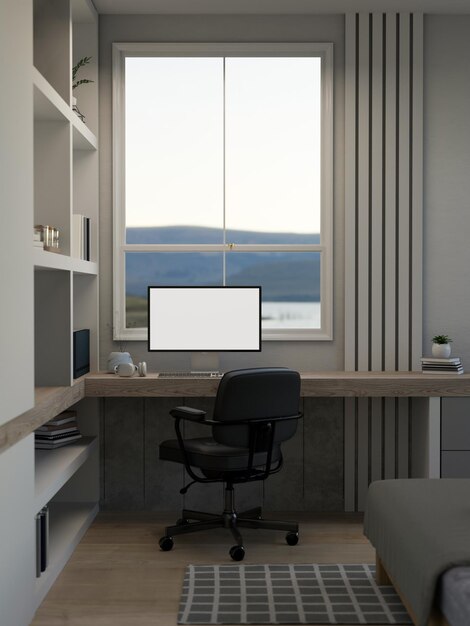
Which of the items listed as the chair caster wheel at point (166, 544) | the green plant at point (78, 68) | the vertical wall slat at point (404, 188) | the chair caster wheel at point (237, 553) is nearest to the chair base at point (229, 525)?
the chair caster wheel at point (166, 544)

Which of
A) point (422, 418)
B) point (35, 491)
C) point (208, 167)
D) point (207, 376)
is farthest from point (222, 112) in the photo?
point (35, 491)

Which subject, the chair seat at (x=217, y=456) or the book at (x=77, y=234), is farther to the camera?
the book at (x=77, y=234)

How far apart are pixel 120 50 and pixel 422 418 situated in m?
2.75

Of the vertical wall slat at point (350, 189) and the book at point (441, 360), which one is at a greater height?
the vertical wall slat at point (350, 189)

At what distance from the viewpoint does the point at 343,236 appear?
4.68 m

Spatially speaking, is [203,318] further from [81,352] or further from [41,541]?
[41,541]

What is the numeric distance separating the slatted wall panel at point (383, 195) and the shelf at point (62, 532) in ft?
5.23

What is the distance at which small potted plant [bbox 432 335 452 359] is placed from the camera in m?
4.44

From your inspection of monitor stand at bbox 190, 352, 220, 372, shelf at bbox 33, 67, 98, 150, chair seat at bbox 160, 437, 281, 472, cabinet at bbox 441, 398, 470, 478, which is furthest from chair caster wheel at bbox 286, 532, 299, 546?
shelf at bbox 33, 67, 98, 150

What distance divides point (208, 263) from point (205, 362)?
0.63 meters

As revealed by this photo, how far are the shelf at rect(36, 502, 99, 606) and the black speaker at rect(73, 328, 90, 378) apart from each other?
775mm

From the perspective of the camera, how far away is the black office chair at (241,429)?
145 inches

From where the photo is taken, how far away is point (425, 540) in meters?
2.56

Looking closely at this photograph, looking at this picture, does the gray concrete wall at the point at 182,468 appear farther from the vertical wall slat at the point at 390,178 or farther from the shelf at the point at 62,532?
the vertical wall slat at the point at 390,178
